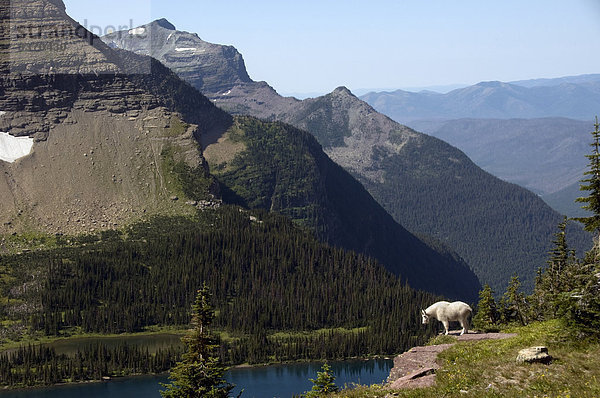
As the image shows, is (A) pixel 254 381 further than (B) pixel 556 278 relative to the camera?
Yes

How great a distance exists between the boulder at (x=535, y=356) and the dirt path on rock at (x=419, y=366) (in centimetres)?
632

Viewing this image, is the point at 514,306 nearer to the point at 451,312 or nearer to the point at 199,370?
the point at 451,312

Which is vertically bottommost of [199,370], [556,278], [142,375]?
[142,375]

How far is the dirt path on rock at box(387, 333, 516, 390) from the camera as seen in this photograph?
48.1 m

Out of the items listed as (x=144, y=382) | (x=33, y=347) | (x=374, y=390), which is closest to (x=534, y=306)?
(x=374, y=390)

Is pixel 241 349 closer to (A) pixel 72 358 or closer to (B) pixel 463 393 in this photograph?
(A) pixel 72 358

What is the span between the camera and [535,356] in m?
47.3

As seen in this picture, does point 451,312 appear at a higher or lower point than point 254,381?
higher

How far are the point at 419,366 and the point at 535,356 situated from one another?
10.4m

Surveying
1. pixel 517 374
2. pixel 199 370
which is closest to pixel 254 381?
pixel 199 370

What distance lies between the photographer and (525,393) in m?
42.4

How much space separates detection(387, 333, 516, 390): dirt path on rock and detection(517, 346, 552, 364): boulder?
632cm

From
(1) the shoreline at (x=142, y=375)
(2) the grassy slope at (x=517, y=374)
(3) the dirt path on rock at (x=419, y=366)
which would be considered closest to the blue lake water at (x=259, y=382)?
(1) the shoreline at (x=142, y=375)

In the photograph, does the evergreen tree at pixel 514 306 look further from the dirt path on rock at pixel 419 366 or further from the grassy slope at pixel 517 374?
the grassy slope at pixel 517 374
